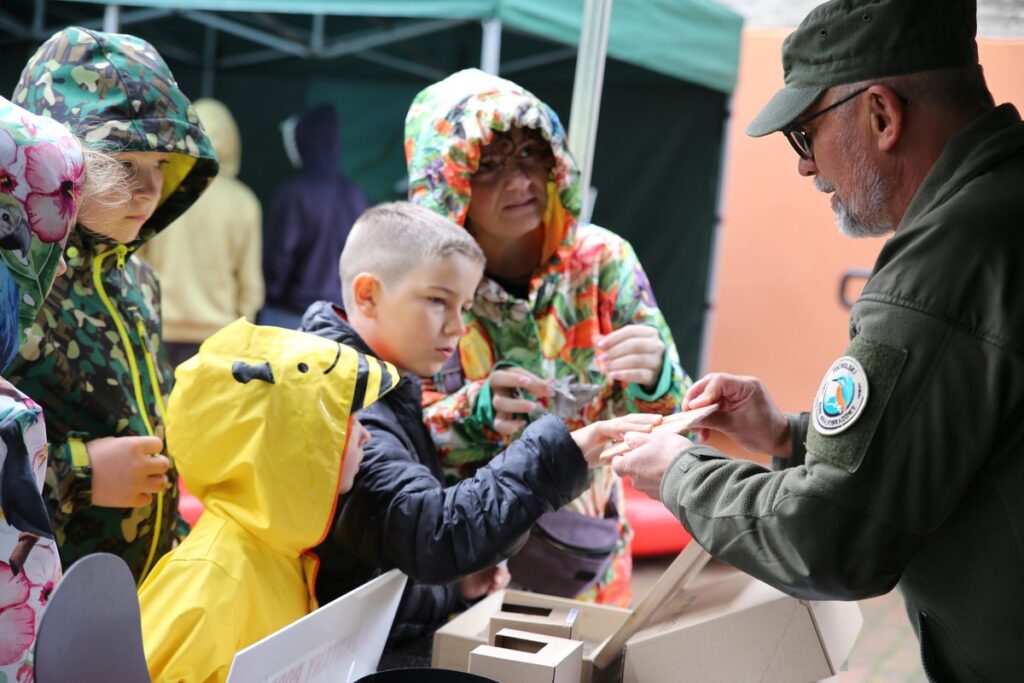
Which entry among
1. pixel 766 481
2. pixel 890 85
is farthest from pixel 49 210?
pixel 890 85

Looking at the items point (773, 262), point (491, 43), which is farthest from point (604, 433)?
point (773, 262)

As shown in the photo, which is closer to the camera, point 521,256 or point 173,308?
point 521,256

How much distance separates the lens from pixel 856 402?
1.32 meters

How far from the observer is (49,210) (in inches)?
53.1

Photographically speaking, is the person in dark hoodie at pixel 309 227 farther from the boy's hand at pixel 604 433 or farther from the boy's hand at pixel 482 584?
the boy's hand at pixel 604 433

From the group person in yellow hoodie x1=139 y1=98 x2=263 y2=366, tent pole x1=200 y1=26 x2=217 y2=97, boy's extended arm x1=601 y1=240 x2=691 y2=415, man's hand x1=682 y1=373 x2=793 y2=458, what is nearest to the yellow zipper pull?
boy's extended arm x1=601 y1=240 x2=691 y2=415

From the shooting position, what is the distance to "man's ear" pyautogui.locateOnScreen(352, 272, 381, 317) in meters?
2.08

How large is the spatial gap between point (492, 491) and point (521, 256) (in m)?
0.79

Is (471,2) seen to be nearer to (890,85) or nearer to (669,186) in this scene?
(669,186)

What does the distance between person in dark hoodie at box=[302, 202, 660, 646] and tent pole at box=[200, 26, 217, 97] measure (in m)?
6.32

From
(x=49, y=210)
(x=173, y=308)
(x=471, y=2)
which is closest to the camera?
(x=49, y=210)

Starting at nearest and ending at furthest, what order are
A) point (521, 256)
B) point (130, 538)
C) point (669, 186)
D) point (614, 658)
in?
1. point (614, 658)
2. point (130, 538)
3. point (521, 256)
4. point (669, 186)

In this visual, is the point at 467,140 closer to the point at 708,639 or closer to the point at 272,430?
the point at 272,430

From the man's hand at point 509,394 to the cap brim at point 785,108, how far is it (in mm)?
726
